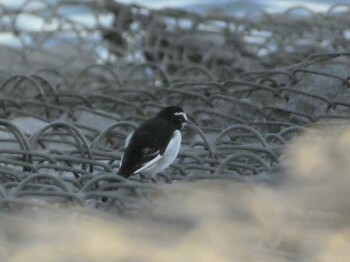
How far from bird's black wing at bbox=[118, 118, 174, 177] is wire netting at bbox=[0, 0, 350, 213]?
0.06 metres

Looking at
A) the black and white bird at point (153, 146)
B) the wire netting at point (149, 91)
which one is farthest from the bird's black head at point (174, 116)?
the wire netting at point (149, 91)

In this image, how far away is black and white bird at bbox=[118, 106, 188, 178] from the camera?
3639mm

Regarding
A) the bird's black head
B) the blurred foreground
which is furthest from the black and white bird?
the blurred foreground

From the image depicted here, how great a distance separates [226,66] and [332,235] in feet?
14.7

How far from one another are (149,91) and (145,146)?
4.88 feet

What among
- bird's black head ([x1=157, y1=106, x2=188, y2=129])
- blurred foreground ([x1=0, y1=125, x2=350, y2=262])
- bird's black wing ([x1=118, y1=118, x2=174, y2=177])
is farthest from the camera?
bird's black head ([x1=157, y1=106, x2=188, y2=129])

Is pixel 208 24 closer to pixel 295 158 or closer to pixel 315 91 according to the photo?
pixel 315 91

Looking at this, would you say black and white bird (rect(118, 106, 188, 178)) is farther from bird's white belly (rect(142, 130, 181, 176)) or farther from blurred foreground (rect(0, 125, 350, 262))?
blurred foreground (rect(0, 125, 350, 262))

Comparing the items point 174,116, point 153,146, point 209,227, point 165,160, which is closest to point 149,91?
point 174,116

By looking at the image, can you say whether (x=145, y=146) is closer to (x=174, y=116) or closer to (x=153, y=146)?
(x=153, y=146)

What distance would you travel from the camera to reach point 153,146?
3820mm

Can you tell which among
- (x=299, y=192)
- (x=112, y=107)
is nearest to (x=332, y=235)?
(x=299, y=192)

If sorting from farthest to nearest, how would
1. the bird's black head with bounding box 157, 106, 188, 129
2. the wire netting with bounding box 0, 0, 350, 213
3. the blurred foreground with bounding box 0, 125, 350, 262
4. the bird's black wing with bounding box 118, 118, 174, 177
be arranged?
the bird's black head with bounding box 157, 106, 188, 129 → the bird's black wing with bounding box 118, 118, 174, 177 → the wire netting with bounding box 0, 0, 350, 213 → the blurred foreground with bounding box 0, 125, 350, 262

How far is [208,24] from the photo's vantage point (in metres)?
7.46
